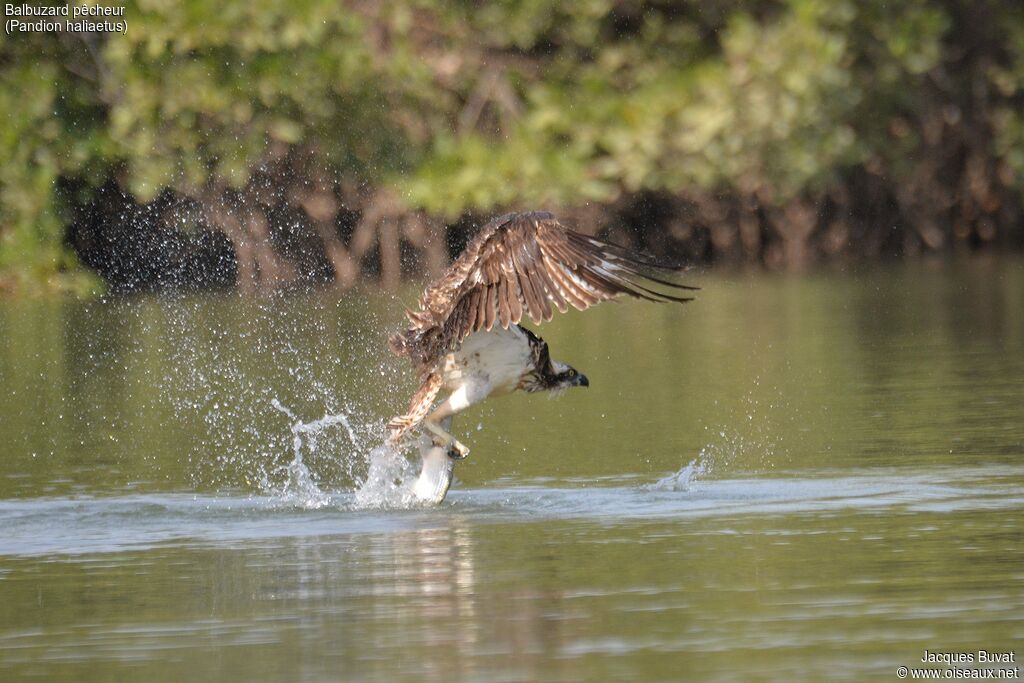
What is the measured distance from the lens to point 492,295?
30.1 ft

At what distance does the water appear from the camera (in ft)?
20.9

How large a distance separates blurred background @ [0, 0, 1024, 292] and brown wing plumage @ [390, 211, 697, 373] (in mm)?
17800

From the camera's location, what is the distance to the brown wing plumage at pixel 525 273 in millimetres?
9102

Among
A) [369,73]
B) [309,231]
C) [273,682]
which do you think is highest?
[369,73]

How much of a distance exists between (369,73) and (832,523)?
66.7 ft

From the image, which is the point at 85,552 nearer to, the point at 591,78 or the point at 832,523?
the point at 832,523

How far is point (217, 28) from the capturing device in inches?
1042

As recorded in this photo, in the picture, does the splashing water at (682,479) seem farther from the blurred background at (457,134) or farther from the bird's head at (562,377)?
the blurred background at (457,134)

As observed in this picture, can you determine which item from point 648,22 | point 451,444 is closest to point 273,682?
point 451,444

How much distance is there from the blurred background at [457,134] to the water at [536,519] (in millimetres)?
10313

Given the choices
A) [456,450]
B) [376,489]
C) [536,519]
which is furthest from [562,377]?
[536,519]

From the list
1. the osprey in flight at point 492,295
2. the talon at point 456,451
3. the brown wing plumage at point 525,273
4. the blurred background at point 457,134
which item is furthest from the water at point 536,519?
the blurred background at point 457,134

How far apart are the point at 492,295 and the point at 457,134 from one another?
21.0 metres

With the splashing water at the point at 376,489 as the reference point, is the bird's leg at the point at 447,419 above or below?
above
